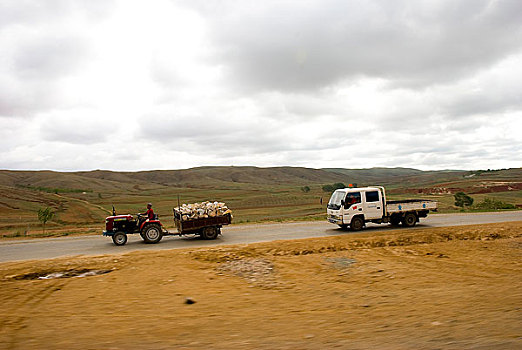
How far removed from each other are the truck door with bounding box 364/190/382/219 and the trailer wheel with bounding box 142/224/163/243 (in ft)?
34.6

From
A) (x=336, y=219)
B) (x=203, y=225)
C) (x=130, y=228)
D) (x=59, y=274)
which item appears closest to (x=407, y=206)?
(x=336, y=219)

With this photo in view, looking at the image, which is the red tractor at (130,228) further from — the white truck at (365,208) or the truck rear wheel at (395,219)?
the truck rear wheel at (395,219)

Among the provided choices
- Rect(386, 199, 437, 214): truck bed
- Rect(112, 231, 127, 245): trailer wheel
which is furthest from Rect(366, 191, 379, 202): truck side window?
Rect(112, 231, 127, 245): trailer wheel

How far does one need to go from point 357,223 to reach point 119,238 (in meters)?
11.9

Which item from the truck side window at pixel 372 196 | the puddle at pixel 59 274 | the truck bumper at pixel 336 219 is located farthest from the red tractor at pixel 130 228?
the truck side window at pixel 372 196

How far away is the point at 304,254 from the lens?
12.0 metres

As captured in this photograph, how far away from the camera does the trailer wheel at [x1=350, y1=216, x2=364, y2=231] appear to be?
1844 cm

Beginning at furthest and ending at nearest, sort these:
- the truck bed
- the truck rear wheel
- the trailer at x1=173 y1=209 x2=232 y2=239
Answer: the truck rear wheel, the truck bed, the trailer at x1=173 y1=209 x2=232 y2=239

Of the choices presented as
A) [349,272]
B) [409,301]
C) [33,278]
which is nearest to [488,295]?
[409,301]

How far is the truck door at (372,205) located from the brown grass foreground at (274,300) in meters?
6.21

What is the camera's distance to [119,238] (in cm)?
1664

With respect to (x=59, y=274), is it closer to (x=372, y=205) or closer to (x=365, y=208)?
(x=365, y=208)

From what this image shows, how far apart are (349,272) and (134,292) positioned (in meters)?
5.24

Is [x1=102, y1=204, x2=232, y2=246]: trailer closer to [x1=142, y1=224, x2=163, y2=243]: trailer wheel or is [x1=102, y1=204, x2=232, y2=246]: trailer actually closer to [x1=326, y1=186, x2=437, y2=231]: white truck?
[x1=142, y1=224, x2=163, y2=243]: trailer wheel
